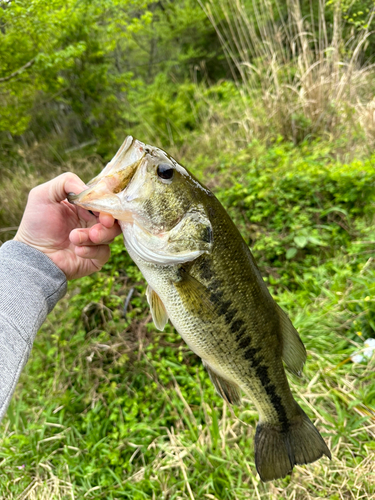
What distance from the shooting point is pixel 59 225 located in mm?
1644

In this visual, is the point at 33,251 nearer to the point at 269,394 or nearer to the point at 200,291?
the point at 200,291

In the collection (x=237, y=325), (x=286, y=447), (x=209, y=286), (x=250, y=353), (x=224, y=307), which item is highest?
(x=209, y=286)

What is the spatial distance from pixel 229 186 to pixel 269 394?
9.92 feet

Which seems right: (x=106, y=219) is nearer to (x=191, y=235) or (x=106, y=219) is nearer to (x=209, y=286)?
(x=191, y=235)

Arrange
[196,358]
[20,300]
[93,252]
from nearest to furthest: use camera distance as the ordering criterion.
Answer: [20,300] < [93,252] < [196,358]

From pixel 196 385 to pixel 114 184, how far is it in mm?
1835

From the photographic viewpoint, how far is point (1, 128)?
5.66 meters

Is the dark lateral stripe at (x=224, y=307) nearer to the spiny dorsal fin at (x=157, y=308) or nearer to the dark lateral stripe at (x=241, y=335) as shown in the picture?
the dark lateral stripe at (x=241, y=335)

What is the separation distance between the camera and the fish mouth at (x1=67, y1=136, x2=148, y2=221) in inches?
43.7

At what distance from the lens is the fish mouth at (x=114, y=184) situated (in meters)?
1.11

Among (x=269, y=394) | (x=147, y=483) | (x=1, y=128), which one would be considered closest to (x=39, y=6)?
(x=1, y=128)

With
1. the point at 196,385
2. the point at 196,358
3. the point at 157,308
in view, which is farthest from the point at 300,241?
the point at 157,308

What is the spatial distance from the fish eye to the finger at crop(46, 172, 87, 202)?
1.62 feet

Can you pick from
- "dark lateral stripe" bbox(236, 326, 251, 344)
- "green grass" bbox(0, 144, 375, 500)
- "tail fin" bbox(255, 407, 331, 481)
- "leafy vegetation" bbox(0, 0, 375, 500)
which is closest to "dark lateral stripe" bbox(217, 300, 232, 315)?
"dark lateral stripe" bbox(236, 326, 251, 344)
